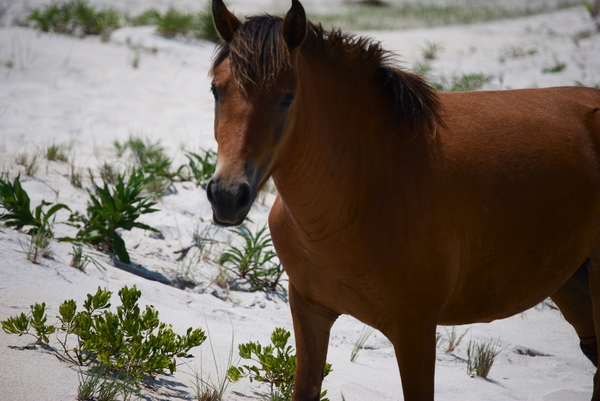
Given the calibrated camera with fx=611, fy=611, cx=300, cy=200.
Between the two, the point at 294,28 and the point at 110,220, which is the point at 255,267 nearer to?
the point at 110,220

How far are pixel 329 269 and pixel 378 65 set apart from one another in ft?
3.20

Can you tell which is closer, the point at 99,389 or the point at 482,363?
the point at 99,389

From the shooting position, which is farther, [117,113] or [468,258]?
[117,113]

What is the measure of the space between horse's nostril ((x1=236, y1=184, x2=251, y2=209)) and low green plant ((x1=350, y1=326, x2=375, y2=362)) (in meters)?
2.19

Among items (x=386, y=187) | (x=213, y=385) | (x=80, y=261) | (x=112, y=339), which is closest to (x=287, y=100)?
(x=386, y=187)

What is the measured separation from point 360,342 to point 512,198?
192 centimetres

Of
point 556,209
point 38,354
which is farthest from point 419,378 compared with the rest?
point 38,354

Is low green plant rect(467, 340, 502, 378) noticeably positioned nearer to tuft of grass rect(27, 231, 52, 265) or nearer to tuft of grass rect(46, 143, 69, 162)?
tuft of grass rect(27, 231, 52, 265)

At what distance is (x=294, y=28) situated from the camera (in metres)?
2.38

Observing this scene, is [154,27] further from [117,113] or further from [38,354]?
[38,354]

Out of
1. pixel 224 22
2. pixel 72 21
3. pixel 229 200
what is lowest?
pixel 229 200

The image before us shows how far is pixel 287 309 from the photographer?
15.8 ft

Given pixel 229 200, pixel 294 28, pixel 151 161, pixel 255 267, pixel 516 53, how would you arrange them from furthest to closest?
pixel 516 53 → pixel 151 161 → pixel 255 267 → pixel 294 28 → pixel 229 200

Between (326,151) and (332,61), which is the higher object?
(332,61)
